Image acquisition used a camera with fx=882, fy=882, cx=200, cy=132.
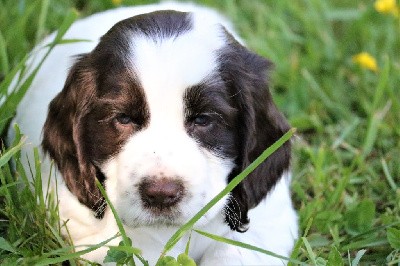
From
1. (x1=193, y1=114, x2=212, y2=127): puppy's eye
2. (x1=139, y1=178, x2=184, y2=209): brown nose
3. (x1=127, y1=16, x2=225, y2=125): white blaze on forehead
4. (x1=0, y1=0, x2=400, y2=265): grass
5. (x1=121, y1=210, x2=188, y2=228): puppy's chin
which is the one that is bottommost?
(x1=0, y1=0, x2=400, y2=265): grass

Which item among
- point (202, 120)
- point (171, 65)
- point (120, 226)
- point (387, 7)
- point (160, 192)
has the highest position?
point (171, 65)

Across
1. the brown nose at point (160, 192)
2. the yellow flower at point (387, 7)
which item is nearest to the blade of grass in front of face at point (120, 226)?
the brown nose at point (160, 192)

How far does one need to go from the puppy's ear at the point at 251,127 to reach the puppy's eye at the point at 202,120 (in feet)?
0.72

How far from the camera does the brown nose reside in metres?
3.86

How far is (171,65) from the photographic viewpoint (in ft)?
13.3

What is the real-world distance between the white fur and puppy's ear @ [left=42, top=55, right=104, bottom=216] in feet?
0.41

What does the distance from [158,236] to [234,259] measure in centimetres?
41

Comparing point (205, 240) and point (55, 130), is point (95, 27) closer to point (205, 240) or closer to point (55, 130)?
point (55, 130)

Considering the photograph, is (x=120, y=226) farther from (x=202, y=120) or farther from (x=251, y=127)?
(x=251, y=127)

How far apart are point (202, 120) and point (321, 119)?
256 centimetres

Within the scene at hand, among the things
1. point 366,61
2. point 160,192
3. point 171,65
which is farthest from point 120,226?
point 366,61

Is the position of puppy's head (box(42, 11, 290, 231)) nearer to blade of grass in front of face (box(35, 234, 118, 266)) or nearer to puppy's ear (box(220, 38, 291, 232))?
puppy's ear (box(220, 38, 291, 232))

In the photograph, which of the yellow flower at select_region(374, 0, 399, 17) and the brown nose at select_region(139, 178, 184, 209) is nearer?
the brown nose at select_region(139, 178, 184, 209)

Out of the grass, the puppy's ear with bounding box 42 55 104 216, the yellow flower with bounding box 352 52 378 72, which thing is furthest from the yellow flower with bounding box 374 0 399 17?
the puppy's ear with bounding box 42 55 104 216
